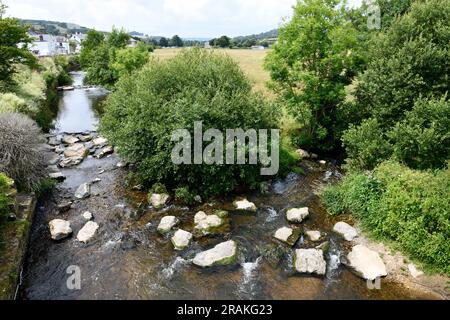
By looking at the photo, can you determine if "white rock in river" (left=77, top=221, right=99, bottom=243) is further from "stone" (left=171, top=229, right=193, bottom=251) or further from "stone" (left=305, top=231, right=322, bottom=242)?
"stone" (left=305, top=231, right=322, bottom=242)

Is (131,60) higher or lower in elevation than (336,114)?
higher

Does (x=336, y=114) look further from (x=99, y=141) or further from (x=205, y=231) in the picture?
(x=99, y=141)

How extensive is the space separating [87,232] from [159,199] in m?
3.39

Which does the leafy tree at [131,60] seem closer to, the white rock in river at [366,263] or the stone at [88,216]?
the stone at [88,216]

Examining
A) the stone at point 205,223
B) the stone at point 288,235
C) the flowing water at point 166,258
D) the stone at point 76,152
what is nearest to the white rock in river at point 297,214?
the flowing water at point 166,258

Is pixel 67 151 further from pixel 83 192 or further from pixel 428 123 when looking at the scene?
pixel 428 123

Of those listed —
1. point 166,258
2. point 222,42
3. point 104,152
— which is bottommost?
point 166,258

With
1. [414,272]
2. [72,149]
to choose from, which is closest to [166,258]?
[414,272]

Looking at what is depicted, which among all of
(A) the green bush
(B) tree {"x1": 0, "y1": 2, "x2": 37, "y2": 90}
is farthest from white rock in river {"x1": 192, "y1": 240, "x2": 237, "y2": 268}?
(B) tree {"x1": 0, "y1": 2, "x2": 37, "y2": 90}

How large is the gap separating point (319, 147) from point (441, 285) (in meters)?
11.6

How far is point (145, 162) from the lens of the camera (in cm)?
1524

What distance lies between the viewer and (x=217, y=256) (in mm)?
11211

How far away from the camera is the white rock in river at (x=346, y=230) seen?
40.9 feet

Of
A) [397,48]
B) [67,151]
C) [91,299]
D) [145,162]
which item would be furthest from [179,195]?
[397,48]
